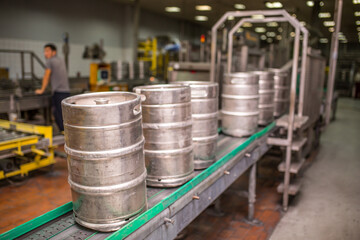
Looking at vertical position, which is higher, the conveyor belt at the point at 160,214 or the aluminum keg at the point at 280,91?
the aluminum keg at the point at 280,91

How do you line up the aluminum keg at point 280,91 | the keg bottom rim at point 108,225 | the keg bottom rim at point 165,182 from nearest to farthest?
the keg bottom rim at point 108,225 → the keg bottom rim at point 165,182 → the aluminum keg at point 280,91

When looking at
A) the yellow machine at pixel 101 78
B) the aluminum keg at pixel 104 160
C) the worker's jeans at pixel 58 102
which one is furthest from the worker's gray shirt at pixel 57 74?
the aluminum keg at pixel 104 160

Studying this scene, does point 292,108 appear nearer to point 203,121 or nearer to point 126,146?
point 203,121

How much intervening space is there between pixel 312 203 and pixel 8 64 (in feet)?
32.2

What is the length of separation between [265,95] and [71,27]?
35.7 feet

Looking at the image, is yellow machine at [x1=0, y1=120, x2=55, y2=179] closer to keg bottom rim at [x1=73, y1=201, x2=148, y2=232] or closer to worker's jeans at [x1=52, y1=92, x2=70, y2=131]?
worker's jeans at [x1=52, y1=92, x2=70, y2=131]

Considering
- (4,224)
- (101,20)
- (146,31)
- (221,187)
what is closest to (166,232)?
(221,187)

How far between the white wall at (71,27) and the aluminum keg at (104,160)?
965 cm

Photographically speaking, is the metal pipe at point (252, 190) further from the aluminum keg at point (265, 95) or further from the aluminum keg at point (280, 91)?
the aluminum keg at point (280, 91)

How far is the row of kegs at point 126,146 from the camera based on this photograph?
1397 millimetres

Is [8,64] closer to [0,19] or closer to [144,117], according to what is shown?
[0,19]

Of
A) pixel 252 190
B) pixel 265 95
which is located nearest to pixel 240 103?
pixel 265 95

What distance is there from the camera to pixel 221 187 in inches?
100

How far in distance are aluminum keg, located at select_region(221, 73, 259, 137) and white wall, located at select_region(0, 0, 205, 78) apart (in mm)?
8766
